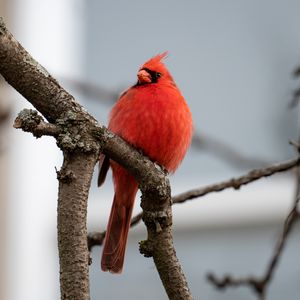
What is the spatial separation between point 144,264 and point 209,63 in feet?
5.02

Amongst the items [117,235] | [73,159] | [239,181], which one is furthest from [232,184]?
[73,159]

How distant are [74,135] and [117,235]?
121 centimetres

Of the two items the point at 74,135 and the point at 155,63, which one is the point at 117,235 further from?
the point at 74,135

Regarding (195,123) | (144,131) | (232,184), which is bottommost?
(232,184)

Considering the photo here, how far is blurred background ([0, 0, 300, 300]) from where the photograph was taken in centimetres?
579

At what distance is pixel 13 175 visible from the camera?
6441 mm

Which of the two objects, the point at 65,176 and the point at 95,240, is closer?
the point at 65,176

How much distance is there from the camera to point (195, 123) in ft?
20.0

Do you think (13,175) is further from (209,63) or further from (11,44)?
(11,44)

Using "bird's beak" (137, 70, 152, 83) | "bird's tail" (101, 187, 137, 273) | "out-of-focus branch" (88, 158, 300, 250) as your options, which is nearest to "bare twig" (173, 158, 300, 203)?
"out-of-focus branch" (88, 158, 300, 250)

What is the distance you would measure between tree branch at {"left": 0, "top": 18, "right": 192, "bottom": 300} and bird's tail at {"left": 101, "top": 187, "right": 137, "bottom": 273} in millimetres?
879

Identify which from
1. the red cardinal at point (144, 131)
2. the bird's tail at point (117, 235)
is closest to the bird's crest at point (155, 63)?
the red cardinal at point (144, 131)

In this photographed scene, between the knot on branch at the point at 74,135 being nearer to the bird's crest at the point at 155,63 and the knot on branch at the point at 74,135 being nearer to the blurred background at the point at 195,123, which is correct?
the bird's crest at the point at 155,63

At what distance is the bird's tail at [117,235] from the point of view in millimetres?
2844
